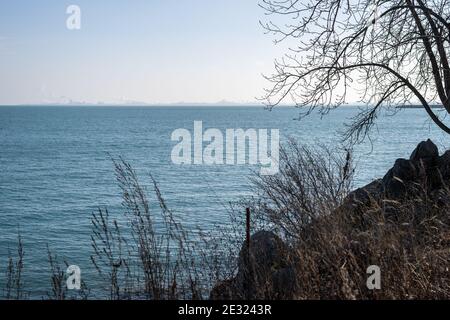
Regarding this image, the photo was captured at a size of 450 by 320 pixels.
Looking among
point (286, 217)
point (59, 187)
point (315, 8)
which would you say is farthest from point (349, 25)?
point (59, 187)

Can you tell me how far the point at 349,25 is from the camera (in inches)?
404

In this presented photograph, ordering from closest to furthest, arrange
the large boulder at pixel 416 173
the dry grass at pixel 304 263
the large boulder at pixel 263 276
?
the dry grass at pixel 304 263 < the large boulder at pixel 263 276 < the large boulder at pixel 416 173

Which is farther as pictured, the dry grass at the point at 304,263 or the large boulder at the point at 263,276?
the large boulder at the point at 263,276

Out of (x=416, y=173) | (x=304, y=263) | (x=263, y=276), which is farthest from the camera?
(x=416, y=173)

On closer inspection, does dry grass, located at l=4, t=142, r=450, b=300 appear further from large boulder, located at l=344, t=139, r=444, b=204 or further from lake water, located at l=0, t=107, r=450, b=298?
large boulder, located at l=344, t=139, r=444, b=204

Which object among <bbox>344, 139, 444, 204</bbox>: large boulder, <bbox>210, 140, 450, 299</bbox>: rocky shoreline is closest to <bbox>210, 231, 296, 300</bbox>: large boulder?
<bbox>210, 140, 450, 299</bbox>: rocky shoreline

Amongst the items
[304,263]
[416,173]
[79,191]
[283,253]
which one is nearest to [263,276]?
[283,253]

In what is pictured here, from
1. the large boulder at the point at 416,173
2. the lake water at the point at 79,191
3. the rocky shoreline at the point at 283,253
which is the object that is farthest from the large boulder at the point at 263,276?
the large boulder at the point at 416,173

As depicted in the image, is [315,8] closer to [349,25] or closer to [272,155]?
[349,25]

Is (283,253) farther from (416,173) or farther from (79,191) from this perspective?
(79,191)

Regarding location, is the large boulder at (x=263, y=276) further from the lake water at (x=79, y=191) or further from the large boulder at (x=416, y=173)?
the large boulder at (x=416, y=173)

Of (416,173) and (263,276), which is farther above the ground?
(416,173)
